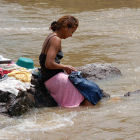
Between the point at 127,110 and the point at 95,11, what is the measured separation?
11517 millimetres

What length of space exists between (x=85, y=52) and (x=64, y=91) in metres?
4.21

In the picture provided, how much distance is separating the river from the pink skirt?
154 mm

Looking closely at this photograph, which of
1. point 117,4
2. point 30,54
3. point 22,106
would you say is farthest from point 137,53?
point 117,4

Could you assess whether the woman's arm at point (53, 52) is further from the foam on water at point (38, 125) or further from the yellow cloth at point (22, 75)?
the foam on water at point (38, 125)

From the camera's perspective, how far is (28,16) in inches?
615

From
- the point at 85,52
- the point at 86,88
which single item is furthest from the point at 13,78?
the point at 85,52

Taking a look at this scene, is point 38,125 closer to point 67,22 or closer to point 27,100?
point 27,100

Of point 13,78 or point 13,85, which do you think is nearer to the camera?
point 13,85

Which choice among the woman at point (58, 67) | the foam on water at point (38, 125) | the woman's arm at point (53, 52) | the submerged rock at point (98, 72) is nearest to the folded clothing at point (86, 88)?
the woman at point (58, 67)

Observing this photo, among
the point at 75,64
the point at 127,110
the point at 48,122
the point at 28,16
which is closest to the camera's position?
the point at 48,122

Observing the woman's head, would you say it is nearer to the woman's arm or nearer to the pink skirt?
the woman's arm

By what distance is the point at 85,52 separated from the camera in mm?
9727

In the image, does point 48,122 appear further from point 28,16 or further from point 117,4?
point 117,4

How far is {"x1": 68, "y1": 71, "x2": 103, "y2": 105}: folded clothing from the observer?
220 inches
